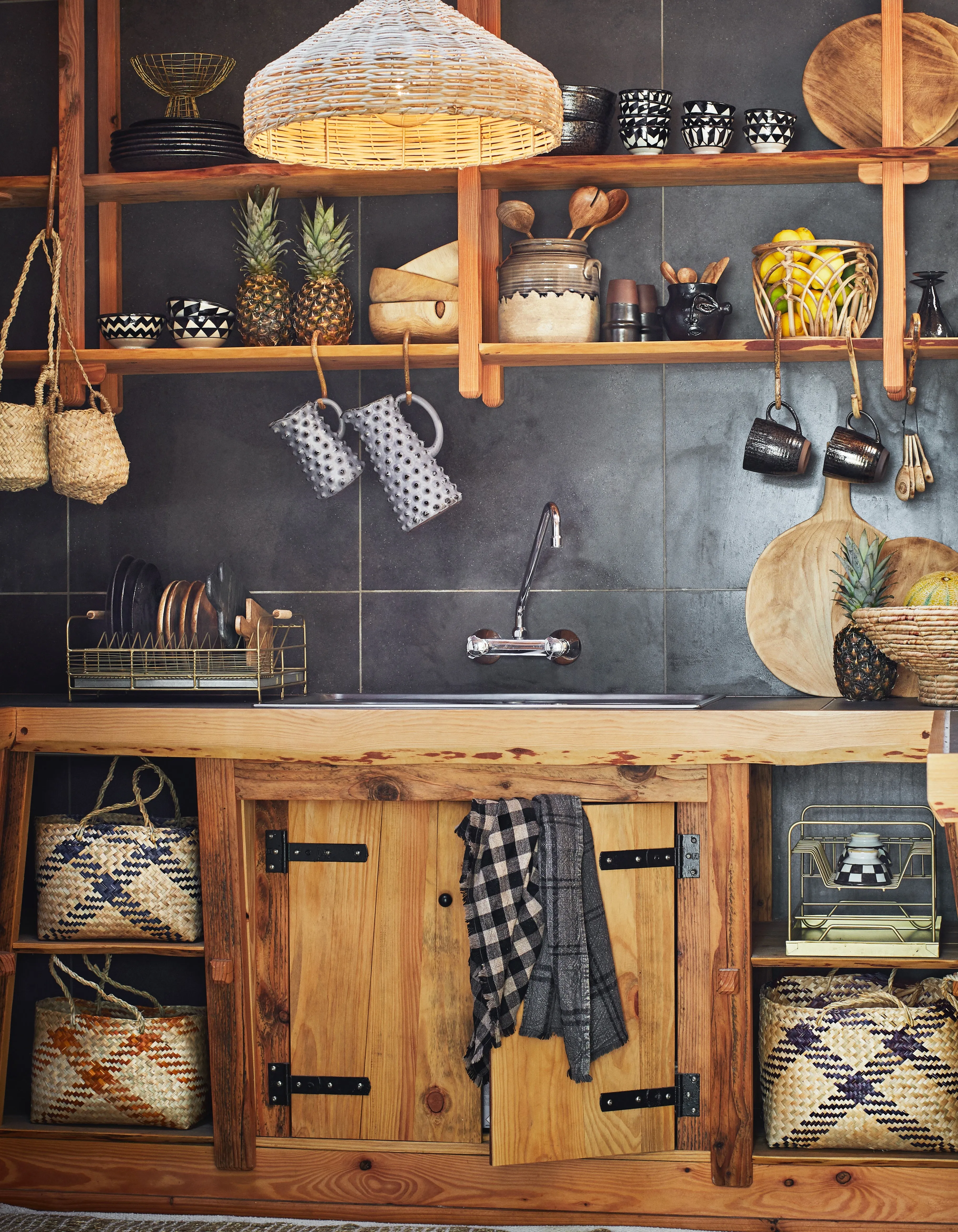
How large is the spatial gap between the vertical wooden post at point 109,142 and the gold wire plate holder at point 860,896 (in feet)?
6.17

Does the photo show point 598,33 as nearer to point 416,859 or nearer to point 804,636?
point 804,636

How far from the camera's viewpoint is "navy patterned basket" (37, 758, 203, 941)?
2.63 m

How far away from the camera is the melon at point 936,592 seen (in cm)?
259

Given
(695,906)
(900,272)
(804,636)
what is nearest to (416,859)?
(695,906)

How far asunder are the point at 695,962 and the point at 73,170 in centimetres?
215

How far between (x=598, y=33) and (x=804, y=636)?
1.45 m

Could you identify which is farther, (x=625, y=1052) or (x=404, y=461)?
(x=404, y=461)

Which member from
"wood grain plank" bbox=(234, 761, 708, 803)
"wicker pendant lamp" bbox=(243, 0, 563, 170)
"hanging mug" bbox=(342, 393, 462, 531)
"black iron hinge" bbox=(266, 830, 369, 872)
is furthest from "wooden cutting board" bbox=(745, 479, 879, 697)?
"wicker pendant lamp" bbox=(243, 0, 563, 170)

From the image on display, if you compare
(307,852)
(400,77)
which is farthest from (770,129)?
(307,852)

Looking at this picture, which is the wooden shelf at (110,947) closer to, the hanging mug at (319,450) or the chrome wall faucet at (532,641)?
the chrome wall faucet at (532,641)

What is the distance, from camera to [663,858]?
8.18 feet

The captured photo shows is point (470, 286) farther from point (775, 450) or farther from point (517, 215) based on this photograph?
point (775, 450)

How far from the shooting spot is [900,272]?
2.78 metres

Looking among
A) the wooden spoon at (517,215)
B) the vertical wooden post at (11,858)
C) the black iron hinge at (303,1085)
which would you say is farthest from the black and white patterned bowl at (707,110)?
the black iron hinge at (303,1085)
